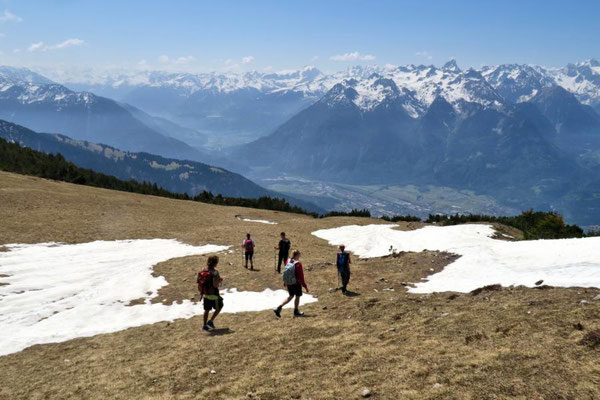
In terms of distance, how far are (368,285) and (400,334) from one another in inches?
370

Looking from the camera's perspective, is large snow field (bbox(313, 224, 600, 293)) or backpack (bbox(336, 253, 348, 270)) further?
backpack (bbox(336, 253, 348, 270))

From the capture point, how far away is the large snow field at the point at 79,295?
17250 mm

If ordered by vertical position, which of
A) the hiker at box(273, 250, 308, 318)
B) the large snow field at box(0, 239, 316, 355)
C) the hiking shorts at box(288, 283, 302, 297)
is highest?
the hiker at box(273, 250, 308, 318)

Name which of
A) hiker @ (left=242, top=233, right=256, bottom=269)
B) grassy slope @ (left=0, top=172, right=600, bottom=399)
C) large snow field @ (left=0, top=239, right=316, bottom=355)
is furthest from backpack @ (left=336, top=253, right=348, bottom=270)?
hiker @ (left=242, top=233, right=256, bottom=269)

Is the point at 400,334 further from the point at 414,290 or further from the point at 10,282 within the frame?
the point at 10,282

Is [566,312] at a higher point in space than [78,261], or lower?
higher

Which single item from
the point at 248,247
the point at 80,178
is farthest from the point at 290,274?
the point at 80,178

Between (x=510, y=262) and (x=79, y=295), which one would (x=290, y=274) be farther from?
(x=510, y=262)

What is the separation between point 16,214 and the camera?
36.2 meters

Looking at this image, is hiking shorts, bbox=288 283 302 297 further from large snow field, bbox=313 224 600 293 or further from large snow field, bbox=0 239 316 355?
large snow field, bbox=313 224 600 293

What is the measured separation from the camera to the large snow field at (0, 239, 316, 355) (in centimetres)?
1725

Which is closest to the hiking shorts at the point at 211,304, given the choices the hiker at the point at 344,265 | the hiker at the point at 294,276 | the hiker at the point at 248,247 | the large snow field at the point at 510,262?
the hiker at the point at 294,276

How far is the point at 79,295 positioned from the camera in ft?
69.7

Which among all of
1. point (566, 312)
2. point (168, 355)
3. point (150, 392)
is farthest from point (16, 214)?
point (566, 312)
